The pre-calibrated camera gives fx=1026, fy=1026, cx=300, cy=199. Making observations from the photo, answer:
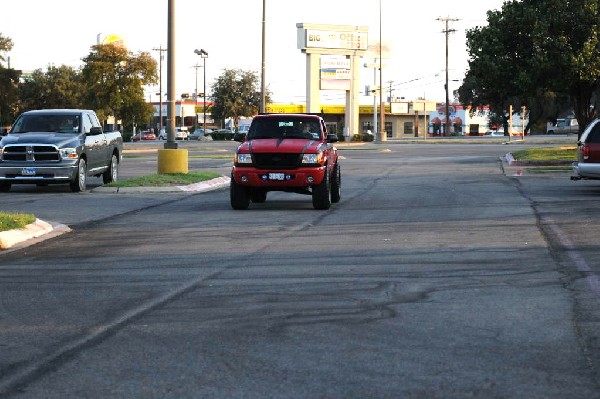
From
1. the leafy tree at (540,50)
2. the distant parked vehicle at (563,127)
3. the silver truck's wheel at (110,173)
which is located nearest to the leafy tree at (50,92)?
the distant parked vehicle at (563,127)

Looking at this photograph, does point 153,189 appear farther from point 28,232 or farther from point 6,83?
point 6,83

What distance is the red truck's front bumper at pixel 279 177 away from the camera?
19.1 m

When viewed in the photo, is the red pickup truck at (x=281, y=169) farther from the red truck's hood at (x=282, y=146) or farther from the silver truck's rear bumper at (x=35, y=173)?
the silver truck's rear bumper at (x=35, y=173)

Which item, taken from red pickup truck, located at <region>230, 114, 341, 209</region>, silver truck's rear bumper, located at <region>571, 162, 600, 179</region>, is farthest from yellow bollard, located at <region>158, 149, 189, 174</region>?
silver truck's rear bumper, located at <region>571, 162, 600, 179</region>

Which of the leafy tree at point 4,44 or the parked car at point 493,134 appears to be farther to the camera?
the parked car at point 493,134

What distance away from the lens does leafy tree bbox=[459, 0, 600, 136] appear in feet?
124

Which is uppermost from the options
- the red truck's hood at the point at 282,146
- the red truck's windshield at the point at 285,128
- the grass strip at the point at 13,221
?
the red truck's windshield at the point at 285,128

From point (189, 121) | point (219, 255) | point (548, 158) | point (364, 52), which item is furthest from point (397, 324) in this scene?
point (189, 121)

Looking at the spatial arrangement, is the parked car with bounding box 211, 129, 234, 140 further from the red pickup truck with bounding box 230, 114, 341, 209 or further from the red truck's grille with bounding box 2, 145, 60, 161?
the red pickup truck with bounding box 230, 114, 341, 209

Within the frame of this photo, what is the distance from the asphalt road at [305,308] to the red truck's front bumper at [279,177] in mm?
1375

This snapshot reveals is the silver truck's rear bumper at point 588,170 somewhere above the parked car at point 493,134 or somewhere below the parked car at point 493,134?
below

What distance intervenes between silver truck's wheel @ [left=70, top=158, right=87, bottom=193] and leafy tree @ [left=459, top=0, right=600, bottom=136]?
19557 mm

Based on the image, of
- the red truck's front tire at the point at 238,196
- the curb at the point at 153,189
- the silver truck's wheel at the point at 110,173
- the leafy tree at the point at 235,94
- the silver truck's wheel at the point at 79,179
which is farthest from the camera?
the leafy tree at the point at 235,94

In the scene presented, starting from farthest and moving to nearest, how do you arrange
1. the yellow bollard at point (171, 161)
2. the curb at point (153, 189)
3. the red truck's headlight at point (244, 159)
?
1. the yellow bollard at point (171, 161)
2. the curb at point (153, 189)
3. the red truck's headlight at point (244, 159)
